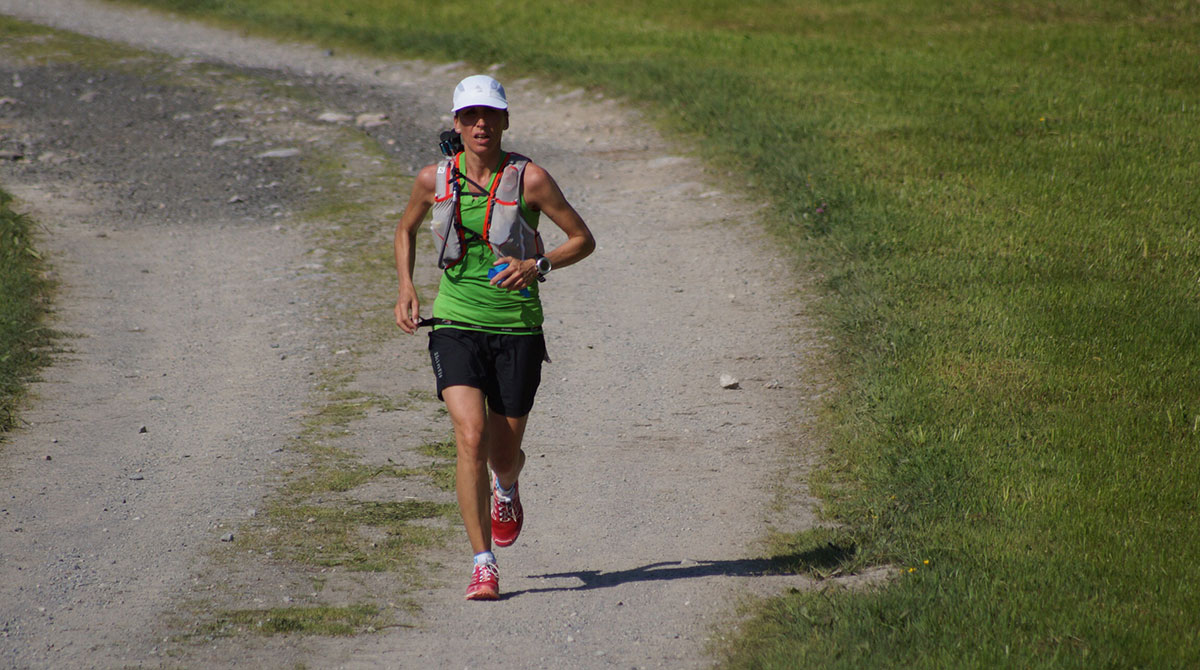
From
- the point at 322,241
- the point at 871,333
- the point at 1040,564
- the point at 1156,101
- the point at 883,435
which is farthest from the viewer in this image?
the point at 1156,101

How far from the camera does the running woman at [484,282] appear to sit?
524 centimetres

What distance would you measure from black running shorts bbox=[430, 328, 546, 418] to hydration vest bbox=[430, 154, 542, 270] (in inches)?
13.7

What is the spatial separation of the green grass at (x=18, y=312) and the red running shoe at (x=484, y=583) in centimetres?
356

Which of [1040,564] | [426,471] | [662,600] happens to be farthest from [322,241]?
[1040,564]

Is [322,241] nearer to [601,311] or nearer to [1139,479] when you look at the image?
[601,311]

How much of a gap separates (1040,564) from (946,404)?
6.68ft

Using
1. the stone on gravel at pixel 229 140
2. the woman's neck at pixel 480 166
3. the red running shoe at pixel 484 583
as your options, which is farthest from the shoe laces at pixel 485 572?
the stone on gravel at pixel 229 140

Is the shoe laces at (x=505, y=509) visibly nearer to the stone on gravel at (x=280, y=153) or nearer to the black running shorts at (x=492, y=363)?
the black running shorts at (x=492, y=363)

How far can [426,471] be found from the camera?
23.0 feet

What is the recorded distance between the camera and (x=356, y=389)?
830cm

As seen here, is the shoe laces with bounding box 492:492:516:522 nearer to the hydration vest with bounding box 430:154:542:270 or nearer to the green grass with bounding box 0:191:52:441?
the hydration vest with bounding box 430:154:542:270

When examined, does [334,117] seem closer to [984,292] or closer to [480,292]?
[984,292]

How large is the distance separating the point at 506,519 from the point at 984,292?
445cm

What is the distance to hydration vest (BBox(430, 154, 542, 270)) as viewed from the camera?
17.2 feet
